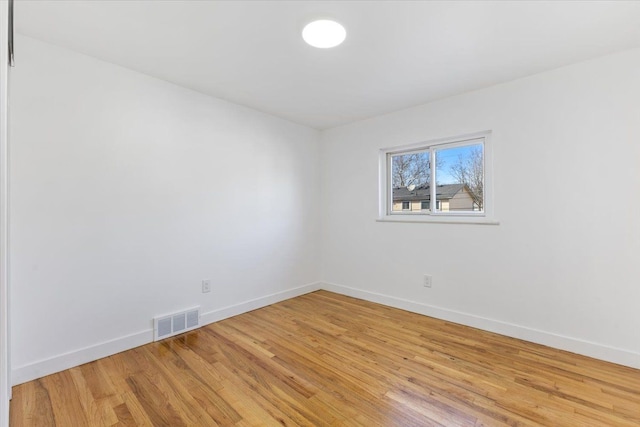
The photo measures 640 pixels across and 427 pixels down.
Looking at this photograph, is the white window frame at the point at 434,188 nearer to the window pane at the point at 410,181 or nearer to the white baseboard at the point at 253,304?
the window pane at the point at 410,181

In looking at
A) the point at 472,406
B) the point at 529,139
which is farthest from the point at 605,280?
the point at 472,406

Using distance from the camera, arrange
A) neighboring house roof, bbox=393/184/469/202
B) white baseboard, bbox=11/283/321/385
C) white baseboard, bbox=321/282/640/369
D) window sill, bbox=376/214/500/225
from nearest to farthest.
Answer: white baseboard, bbox=11/283/321/385 < white baseboard, bbox=321/282/640/369 < window sill, bbox=376/214/500/225 < neighboring house roof, bbox=393/184/469/202

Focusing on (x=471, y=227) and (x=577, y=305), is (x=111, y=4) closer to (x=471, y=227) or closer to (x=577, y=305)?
(x=471, y=227)

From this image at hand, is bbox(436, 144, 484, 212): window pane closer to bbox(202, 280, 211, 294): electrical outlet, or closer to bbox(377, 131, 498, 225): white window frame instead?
bbox(377, 131, 498, 225): white window frame

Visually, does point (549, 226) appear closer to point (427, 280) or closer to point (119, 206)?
point (427, 280)

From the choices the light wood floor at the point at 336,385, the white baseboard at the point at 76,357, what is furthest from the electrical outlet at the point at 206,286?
the white baseboard at the point at 76,357

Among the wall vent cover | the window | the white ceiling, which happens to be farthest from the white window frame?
the wall vent cover

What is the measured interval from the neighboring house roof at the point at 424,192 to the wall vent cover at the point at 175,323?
2.55 metres

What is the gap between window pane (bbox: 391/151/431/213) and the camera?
10.9 ft

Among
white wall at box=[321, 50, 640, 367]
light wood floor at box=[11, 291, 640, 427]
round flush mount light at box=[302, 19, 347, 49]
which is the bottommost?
light wood floor at box=[11, 291, 640, 427]

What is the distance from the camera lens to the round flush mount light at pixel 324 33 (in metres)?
1.82

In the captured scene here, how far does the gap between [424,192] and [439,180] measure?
0.70 feet

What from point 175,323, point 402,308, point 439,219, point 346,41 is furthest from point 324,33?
point 402,308

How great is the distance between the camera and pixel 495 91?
2.67 meters
